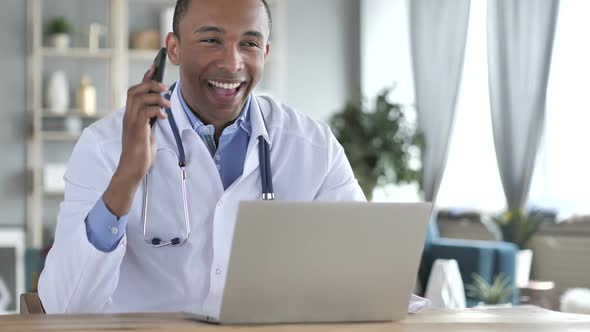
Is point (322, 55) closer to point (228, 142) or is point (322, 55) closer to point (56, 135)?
point (56, 135)

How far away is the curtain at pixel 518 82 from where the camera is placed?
261 inches

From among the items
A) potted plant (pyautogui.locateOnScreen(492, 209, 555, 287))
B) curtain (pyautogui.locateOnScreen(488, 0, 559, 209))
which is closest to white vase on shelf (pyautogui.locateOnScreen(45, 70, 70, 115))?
curtain (pyautogui.locateOnScreen(488, 0, 559, 209))

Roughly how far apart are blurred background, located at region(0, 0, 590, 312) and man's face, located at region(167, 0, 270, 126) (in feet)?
14.6

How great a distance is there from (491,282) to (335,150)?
4.25 m

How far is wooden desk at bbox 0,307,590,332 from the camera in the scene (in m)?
1.50

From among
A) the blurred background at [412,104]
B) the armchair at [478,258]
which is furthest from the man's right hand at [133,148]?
the blurred background at [412,104]

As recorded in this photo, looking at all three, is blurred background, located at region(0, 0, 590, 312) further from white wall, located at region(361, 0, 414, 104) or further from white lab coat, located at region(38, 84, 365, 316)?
white lab coat, located at region(38, 84, 365, 316)

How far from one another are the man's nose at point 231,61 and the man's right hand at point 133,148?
39 cm

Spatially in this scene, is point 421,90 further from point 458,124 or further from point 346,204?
point 346,204

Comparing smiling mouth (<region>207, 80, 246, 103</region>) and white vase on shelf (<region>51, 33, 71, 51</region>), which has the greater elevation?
white vase on shelf (<region>51, 33, 71, 51</region>)

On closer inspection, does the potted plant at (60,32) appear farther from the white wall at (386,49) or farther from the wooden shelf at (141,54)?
the white wall at (386,49)

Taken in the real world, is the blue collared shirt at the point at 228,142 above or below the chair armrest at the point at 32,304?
above

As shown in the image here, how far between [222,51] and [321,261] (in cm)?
73

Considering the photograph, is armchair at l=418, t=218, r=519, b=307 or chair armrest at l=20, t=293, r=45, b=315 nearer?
chair armrest at l=20, t=293, r=45, b=315
